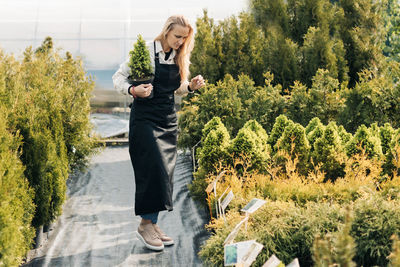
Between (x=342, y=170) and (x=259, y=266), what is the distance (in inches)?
82.9

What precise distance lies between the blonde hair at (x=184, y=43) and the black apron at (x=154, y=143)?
0.06 metres

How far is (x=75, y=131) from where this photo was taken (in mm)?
6164

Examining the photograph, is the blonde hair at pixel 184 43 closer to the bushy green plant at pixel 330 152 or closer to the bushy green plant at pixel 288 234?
the bushy green plant at pixel 288 234

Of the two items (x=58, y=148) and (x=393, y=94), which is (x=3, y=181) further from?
(x=393, y=94)

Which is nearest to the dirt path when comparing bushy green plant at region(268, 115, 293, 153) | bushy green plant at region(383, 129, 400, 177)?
bushy green plant at region(268, 115, 293, 153)

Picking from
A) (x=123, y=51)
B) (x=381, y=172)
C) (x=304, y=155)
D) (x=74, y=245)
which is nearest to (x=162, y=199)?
(x=74, y=245)

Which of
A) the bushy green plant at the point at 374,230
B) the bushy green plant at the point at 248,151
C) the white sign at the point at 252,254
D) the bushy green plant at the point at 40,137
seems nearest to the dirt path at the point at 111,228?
the bushy green plant at the point at 40,137

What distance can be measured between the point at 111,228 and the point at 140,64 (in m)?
1.75

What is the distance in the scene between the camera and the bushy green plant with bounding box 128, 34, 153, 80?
12.8ft

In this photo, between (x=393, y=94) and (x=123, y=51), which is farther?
(x=123, y=51)

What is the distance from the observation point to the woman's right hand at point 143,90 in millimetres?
3781

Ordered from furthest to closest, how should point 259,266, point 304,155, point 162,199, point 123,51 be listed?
point 123,51
point 304,155
point 162,199
point 259,266

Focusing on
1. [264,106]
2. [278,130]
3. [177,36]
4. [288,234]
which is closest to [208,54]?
A: [264,106]

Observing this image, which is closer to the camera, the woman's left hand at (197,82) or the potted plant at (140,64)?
the potted plant at (140,64)
